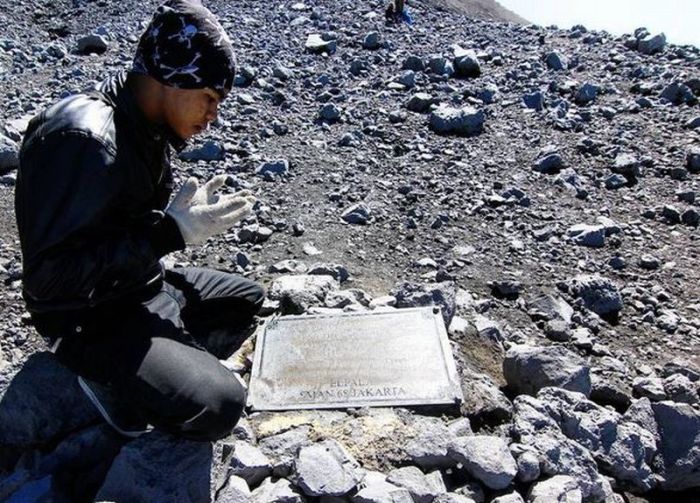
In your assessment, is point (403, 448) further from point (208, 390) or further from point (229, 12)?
point (229, 12)

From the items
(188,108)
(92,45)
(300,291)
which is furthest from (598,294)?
(92,45)

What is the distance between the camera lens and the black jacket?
296cm

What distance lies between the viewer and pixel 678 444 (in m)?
3.92

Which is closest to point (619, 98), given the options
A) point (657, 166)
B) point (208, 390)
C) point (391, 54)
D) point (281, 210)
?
point (657, 166)

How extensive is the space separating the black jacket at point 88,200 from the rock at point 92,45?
7143mm

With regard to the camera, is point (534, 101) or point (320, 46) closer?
point (534, 101)

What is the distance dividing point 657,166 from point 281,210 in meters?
3.55

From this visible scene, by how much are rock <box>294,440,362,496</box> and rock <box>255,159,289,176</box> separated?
12.3ft

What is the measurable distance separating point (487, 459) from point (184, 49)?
2140 millimetres

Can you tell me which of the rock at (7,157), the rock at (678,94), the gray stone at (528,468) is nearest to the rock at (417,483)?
the gray stone at (528,468)

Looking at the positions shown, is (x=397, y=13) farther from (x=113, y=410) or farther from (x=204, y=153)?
(x=113, y=410)

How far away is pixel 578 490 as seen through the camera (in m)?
3.26

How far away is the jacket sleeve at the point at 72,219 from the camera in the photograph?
9.68ft

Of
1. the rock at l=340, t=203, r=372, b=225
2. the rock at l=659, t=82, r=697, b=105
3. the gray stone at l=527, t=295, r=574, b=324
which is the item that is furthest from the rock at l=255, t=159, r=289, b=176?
the rock at l=659, t=82, r=697, b=105
